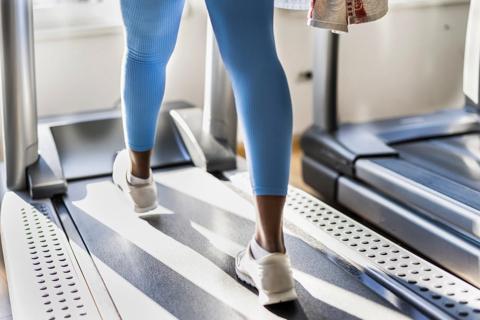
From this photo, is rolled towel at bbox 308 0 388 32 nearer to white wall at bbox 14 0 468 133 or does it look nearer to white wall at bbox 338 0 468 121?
white wall at bbox 14 0 468 133

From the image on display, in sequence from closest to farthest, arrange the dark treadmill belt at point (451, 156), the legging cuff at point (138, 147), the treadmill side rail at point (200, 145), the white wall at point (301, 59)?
the legging cuff at point (138, 147) < the dark treadmill belt at point (451, 156) < the treadmill side rail at point (200, 145) < the white wall at point (301, 59)

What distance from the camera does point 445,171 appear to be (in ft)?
6.59

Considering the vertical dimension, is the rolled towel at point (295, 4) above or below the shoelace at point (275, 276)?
above

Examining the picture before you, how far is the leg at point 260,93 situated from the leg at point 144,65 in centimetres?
26

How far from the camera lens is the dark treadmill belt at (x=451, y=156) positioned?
197cm

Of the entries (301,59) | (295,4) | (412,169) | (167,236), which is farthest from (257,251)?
(301,59)

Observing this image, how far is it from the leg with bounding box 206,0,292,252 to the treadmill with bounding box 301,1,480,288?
0.64 meters

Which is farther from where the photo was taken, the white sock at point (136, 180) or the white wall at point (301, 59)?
the white wall at point (301, 59)

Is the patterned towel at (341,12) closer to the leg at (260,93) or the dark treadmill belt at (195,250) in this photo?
the leg at (260,93)

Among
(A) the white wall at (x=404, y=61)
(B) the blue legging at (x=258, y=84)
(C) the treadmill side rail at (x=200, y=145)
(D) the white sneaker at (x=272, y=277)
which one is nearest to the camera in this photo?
(B) the blue legging at (x=258, y=84)

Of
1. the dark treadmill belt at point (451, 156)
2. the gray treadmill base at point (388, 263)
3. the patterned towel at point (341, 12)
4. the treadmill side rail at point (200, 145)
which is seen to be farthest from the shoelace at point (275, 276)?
the treadmill side rail at point (200, 145)

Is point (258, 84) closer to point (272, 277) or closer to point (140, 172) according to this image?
point (272, 277)

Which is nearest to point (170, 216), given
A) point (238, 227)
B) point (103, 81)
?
point (238, 227)

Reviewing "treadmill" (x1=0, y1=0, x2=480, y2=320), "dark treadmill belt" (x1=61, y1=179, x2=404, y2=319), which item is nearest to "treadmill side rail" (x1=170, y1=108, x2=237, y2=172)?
"treadmill" (x1=0, y1=0, x2=480, y2=320)
